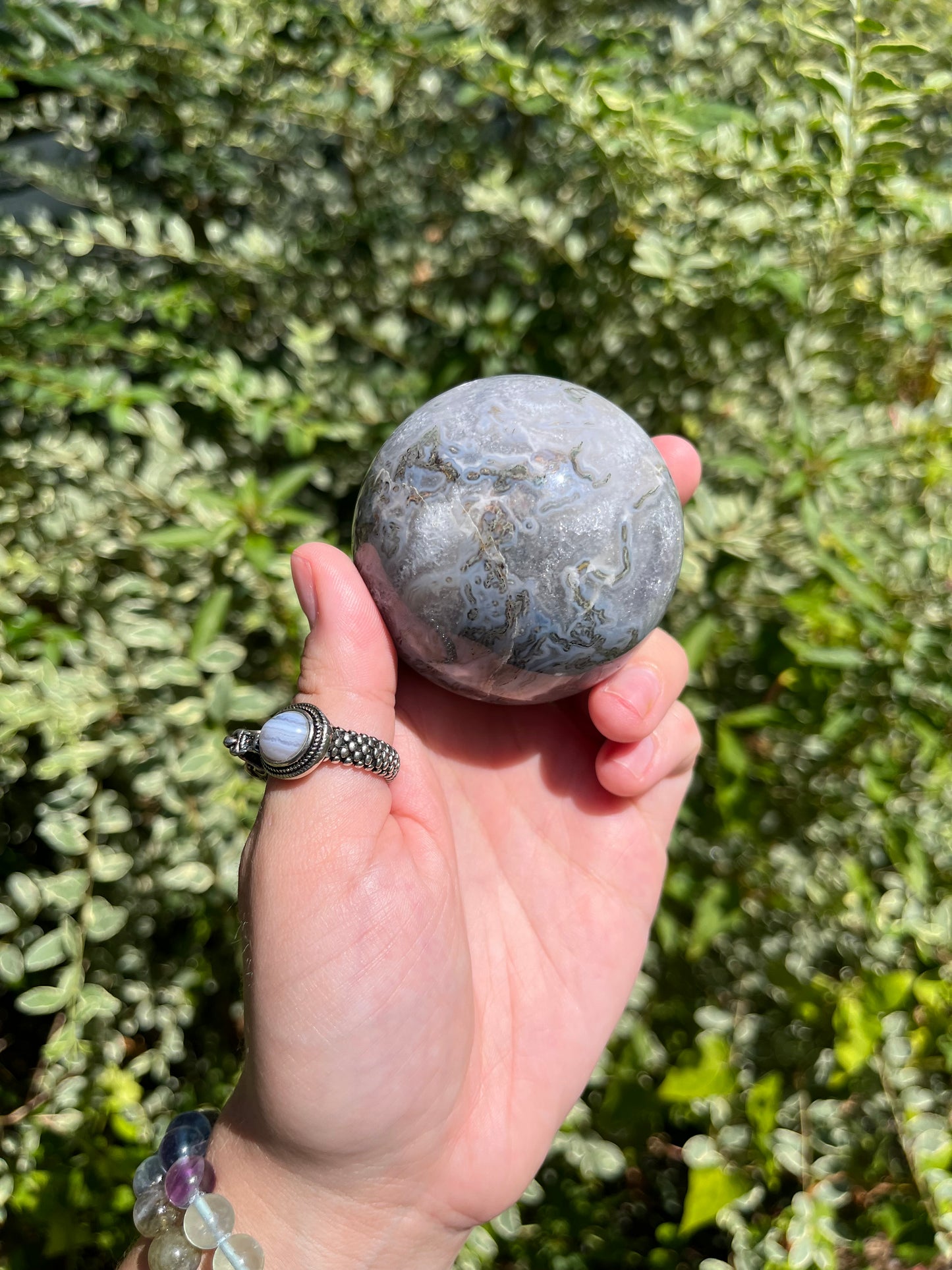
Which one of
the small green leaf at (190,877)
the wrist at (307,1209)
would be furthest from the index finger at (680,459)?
the wrist at (307,1209)

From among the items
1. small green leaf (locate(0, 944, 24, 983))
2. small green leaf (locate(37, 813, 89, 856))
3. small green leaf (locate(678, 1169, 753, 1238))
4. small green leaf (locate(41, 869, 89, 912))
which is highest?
small green leaf (locate(37, 813, 89, 856))

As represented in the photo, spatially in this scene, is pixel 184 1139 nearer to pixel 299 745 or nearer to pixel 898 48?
pixel 299 745

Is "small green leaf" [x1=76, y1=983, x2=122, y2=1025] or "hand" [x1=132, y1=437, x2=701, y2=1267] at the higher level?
"hand" [x1=132, y1=437, x2=701, y2=1267]

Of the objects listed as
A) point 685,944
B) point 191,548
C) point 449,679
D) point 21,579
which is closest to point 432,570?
point 449,679

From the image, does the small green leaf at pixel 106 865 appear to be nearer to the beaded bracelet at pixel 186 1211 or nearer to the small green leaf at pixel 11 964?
the small green leaf at pixel 11 964

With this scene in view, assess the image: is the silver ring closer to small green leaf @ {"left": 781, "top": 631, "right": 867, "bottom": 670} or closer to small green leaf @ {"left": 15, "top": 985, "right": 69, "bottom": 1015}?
small green leaf @ {"left": 15, "top": 985, "right": 69, "bottom": 1015}

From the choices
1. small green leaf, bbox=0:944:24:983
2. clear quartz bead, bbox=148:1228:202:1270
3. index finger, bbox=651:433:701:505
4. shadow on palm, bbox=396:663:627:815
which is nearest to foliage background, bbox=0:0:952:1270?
small green leaf, bbox=0:944:24:983

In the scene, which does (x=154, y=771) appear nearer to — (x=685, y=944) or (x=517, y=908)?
A: (x=517, y=908)

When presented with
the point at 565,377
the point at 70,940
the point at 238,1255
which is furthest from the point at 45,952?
the point at 565,377
